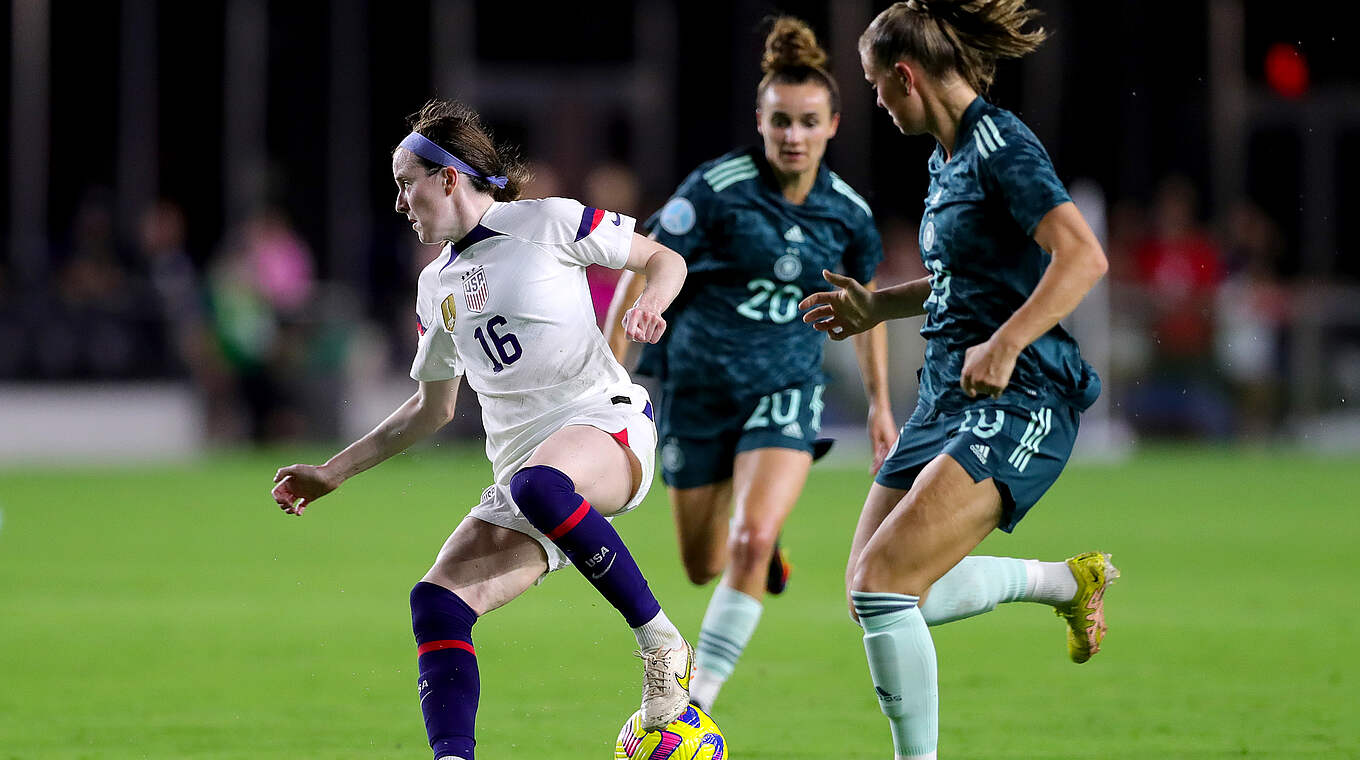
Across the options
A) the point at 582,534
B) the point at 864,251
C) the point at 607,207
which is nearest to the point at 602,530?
the point at 582,534

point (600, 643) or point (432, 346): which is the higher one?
point (432, 346)

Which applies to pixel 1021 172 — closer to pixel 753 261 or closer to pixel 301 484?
pixel 301 484

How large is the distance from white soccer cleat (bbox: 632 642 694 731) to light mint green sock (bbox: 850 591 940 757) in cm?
50

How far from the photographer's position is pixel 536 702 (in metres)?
6.39

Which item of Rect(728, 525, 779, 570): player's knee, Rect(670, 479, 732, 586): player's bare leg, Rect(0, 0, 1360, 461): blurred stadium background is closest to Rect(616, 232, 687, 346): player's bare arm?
Rect(728, 525, 779, 570): player's knee

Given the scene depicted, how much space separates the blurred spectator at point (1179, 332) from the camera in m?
17.6

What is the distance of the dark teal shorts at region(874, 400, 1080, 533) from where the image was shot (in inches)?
176

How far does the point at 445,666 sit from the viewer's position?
454 centimetres

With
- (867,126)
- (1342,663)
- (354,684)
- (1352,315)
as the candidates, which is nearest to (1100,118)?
(867,126)

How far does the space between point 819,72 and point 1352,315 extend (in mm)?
13271

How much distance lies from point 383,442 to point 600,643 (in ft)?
10.3

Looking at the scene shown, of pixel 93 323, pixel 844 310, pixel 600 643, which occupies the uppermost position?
pixel 844 310

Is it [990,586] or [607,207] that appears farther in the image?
[607,207]

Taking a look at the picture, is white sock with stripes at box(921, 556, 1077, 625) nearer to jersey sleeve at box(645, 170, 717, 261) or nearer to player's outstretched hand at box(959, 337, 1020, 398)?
player's outstretched hand at box(959, 337, 1020, 398)
